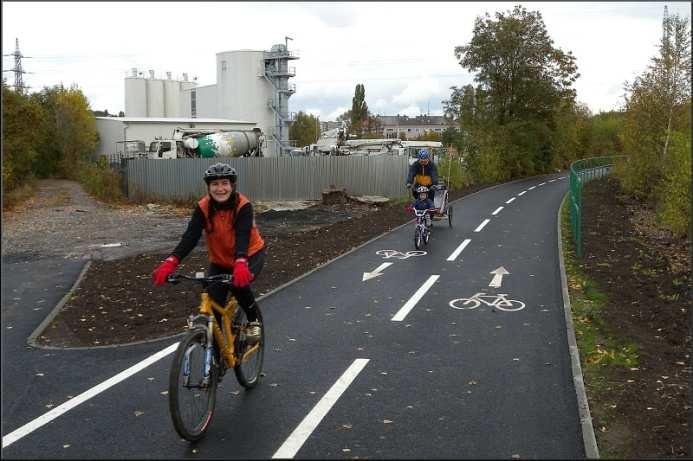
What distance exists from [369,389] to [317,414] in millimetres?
751

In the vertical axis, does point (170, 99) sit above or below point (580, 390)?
above

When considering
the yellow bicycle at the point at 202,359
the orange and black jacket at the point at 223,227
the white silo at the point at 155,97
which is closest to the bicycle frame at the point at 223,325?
the yellow bicycle at the point at 202,359

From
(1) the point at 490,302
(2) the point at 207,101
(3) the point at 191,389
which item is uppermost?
(2) the point at 207,101

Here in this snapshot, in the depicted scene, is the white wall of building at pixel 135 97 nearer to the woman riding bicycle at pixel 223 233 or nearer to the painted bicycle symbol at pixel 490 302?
the painted bicycle symbol at pixel 490 302

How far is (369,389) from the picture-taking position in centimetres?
602

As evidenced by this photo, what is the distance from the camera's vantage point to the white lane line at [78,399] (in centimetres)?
498

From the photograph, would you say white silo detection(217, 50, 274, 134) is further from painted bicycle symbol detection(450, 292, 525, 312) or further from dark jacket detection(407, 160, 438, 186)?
painted bicycle symbol detection(450, 292, 525, 312)

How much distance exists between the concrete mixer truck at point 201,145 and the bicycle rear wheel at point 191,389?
98.4 ft

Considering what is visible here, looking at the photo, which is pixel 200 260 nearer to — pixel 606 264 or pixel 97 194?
pixel 606 264

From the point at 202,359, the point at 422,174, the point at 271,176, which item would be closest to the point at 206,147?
the point at 271,176

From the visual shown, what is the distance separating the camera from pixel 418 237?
14.6m

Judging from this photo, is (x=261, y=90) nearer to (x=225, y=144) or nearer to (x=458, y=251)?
(x=225, y=144)

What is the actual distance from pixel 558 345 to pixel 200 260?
812cm

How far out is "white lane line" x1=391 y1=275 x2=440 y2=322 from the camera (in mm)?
8875
